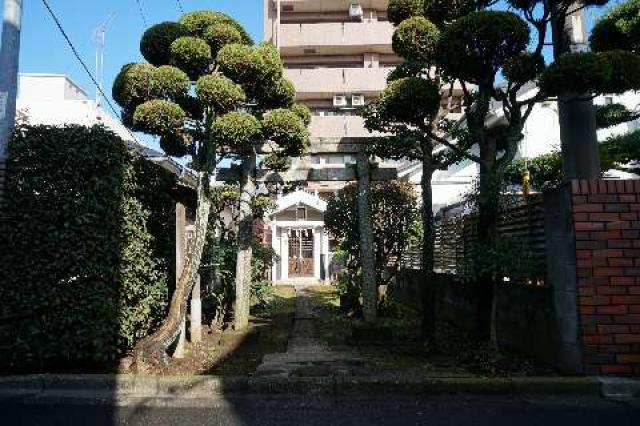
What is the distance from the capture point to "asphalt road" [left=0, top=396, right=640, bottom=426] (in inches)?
175

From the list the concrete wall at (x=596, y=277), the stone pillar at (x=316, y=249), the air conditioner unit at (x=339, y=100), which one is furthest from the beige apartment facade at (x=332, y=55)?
the concrete wall at (x=596, y=277)

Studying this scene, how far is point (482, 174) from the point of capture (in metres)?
6.41

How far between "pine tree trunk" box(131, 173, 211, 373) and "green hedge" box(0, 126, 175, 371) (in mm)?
366

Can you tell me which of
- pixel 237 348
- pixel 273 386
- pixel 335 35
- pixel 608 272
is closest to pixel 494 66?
pixel 608 272

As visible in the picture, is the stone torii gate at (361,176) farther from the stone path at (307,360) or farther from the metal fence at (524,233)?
the metal fence at (524,233)

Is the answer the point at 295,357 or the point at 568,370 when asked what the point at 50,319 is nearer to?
the point at 295,357

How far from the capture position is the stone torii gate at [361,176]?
8.83 meters

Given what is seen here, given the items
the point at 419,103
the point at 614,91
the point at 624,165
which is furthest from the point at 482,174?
the point at 624,165

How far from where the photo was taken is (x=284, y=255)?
2273 centimetres

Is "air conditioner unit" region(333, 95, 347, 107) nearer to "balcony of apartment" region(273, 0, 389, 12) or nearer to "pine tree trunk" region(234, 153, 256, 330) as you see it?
"balcony of apartment" region(273, 0, 389, 12)

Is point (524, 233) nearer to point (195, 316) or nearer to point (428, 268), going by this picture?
point (428, 268)

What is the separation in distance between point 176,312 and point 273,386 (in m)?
1.81

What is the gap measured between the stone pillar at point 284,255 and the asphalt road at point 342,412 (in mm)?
17411

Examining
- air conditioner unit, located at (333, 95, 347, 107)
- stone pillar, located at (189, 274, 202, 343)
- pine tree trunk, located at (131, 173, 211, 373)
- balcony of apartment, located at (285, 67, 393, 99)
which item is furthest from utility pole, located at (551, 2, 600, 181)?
air conditioner unit, located at (333, 95, 347, 107)
